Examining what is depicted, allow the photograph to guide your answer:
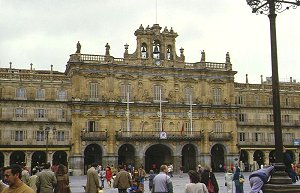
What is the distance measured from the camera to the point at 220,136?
6034 cm

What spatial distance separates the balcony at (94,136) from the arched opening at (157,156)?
23.7ft

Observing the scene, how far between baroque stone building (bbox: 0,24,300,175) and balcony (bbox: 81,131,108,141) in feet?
0.38

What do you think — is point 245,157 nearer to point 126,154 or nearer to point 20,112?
point 126,154

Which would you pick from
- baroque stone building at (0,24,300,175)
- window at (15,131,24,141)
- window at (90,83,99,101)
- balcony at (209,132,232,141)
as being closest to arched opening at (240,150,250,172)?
baroque stone building at (0,24,300,175)

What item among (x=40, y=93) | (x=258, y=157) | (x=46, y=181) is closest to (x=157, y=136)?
(x=40, y=93)

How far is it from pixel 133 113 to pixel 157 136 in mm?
4060

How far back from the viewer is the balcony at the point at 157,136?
56.7m

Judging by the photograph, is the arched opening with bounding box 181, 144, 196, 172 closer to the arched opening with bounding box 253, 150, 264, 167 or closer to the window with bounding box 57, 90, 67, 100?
the arched opening with bounding box 253, 150, 264, 167

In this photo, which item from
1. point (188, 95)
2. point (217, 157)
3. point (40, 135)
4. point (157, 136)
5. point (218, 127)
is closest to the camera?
point (40, 135)

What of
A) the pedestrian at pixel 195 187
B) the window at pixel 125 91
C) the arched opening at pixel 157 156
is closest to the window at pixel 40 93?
the window at pixel 125 91

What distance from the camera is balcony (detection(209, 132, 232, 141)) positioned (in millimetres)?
59956

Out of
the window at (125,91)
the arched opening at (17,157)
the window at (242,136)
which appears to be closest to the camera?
the arched opening at (17,157)

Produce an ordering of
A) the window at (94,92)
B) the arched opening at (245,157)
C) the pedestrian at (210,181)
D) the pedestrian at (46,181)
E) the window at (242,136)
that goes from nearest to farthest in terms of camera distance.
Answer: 1. the pedestrian at (46,181)
2. the pedestrian at (210,181)
3. the window at (94,92)
4. the arched opening at (245,157)
5. the window at (242,136)

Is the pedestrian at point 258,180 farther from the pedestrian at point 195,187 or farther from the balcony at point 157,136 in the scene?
the balcony at point 157,136
